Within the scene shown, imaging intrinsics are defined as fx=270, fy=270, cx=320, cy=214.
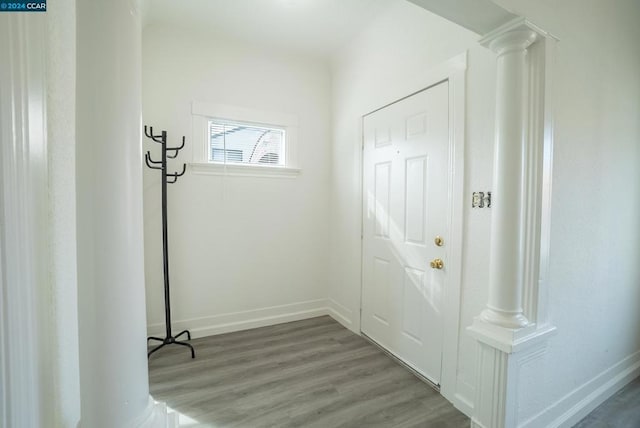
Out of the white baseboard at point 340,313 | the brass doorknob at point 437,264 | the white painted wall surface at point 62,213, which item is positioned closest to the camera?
the white painted wall surface at point 62,213

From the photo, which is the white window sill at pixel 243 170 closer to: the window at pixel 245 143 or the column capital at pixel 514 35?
the window at pixel 245 143

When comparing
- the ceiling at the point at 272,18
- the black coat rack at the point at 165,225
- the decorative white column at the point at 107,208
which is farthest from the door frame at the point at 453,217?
the black coat rack at the point at 165,225

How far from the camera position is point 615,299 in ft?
6.29

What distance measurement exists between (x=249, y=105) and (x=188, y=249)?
5.21 ft

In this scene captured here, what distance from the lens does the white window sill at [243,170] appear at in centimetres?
265

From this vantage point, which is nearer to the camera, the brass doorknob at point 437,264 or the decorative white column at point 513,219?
the decorative white column at point 513,219

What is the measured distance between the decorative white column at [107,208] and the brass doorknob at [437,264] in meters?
1.76

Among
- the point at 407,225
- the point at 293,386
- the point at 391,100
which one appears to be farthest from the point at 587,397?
the point at 391,100

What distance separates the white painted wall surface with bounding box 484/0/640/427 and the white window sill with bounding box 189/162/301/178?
2224mm

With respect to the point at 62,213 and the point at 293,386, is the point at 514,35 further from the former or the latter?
the point at 293,386

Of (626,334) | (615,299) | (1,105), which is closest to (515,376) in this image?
(615,299)

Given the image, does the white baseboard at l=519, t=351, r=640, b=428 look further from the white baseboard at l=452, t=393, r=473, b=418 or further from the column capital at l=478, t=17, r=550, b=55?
the column capital at l=478, t=17, r=550, b=55

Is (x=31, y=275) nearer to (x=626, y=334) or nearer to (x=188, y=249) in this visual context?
(x=188, y=249)

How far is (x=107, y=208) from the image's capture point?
77cm
